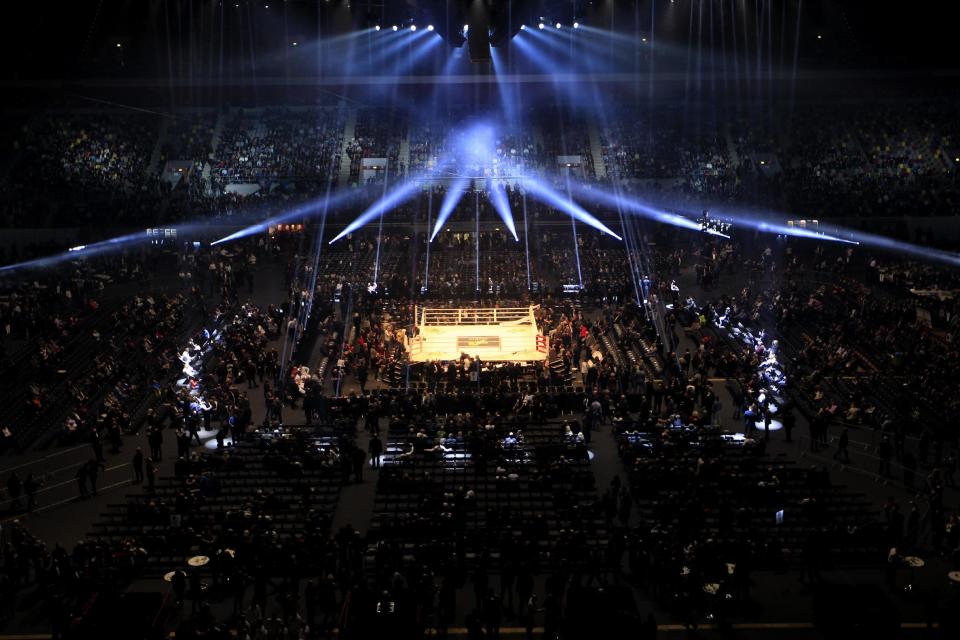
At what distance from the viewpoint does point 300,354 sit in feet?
106

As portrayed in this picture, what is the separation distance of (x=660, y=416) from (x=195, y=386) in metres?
13.0

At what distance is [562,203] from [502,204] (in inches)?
109

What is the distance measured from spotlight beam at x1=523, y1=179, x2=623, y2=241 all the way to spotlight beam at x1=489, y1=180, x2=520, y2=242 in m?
1.41

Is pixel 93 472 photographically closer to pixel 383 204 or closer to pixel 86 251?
pixel 86 251

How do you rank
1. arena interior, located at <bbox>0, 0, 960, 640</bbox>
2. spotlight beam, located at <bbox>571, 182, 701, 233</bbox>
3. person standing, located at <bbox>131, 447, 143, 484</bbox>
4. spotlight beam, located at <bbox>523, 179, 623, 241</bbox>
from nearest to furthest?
arena interior, located at <bbox>0, 0, 960, 640</bbox>, person standing, located at <bbox>131, 447, 143, 484</bbox>, spotlight beam, located at <bbox>523, 179, 623, 241</bbox>, spotlight beam, located at <bbox>571, 182, 701, 233</bbox>

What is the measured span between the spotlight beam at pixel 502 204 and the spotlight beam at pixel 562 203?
55.4 inches

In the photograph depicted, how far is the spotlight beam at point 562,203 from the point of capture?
148 ft

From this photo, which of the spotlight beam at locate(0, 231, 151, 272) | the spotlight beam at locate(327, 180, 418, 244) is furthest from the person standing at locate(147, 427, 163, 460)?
the spotlight beam at locate(327, 180, 418, 244)

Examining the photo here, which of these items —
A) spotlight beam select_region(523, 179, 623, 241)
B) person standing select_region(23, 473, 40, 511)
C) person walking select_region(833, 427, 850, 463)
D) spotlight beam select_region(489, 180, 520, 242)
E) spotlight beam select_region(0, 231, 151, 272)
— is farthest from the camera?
spotlight beam select_region(489, 180, 520, 242)

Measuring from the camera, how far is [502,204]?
47.1 metres

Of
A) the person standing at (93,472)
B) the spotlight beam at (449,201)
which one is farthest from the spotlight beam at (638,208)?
the person standing at (93,472)

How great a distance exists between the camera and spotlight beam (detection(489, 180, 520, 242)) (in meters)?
45.7

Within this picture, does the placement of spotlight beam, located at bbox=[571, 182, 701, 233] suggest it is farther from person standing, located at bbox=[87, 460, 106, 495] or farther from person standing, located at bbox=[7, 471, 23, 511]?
person standing, located at bbox=[7, 471, 23, 511]

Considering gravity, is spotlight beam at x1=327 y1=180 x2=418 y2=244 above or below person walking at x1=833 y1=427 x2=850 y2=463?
above
